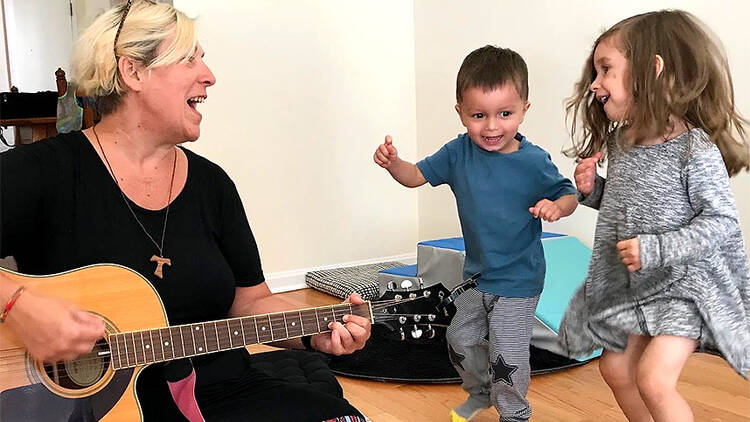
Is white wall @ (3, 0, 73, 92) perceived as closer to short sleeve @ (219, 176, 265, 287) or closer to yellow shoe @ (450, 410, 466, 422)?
short sleeve @ (219, 176, 265, 287)

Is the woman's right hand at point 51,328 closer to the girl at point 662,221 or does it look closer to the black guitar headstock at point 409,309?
the black guitar headstock at point 409,309

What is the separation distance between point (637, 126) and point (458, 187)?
525 mm

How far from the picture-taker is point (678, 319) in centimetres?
143

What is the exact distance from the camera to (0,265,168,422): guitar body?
1.22 m

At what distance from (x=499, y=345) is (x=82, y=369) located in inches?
38.4

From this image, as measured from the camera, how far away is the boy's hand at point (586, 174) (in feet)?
5.26

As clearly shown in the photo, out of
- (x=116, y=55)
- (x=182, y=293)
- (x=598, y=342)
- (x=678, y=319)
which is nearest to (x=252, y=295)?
(x=182, y=293)

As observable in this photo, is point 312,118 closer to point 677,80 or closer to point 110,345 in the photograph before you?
point 677,80

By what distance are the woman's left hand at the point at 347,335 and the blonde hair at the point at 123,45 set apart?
0.62 meters

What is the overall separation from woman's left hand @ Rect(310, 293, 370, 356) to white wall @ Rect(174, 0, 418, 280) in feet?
6.92

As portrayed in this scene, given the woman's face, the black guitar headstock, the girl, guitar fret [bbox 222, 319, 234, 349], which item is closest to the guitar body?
guitar fret [bbox 222, 319, 234, 349]

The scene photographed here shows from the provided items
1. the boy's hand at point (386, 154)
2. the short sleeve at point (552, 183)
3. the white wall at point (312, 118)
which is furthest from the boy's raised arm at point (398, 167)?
the white wall at point (312, 118)

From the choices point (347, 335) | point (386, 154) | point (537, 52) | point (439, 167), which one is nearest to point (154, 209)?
point (347, 335)

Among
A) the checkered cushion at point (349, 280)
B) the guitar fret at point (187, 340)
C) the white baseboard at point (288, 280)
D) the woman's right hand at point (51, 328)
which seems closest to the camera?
the woman's right hand at point (51, 328)
